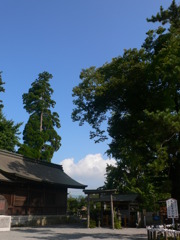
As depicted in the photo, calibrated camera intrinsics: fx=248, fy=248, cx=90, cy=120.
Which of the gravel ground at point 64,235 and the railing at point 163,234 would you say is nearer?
the railing at point 163,234

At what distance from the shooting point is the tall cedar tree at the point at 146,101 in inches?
531

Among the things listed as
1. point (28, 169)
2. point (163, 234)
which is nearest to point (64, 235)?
point (163, 234)

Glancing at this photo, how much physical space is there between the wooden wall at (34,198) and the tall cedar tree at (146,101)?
24.7 feet

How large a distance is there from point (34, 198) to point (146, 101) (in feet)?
44.1

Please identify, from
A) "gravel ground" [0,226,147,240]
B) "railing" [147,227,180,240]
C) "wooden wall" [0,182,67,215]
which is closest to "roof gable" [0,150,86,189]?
"wooden wall" [0,182,67,215]

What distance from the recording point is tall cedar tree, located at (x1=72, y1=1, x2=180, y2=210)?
1348 cm

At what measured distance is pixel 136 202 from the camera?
23.6 metres

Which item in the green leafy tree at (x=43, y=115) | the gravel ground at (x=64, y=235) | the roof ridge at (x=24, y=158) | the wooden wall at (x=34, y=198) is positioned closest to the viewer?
the gravel ground at (x=64, y=235)

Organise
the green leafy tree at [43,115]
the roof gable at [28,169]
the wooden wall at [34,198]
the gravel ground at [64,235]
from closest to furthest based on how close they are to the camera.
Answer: the gravel ground at [64,235], the wooden wall at [34,198], the roof gable at [28,169], the green leafy tree at [43,115]

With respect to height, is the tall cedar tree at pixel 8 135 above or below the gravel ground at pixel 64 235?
above

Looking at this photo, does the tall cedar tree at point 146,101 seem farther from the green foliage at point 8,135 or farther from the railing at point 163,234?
the green foliage at point 8,135

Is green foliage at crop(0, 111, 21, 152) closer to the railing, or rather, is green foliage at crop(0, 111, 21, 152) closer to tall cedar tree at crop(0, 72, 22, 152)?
tall cedar tree at crop(0, 72, 22, 152)

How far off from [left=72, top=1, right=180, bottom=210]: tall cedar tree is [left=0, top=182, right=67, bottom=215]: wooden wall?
7521 mm

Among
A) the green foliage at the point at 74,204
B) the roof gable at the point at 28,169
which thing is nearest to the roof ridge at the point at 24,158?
the roof gable at the point at 28,169
